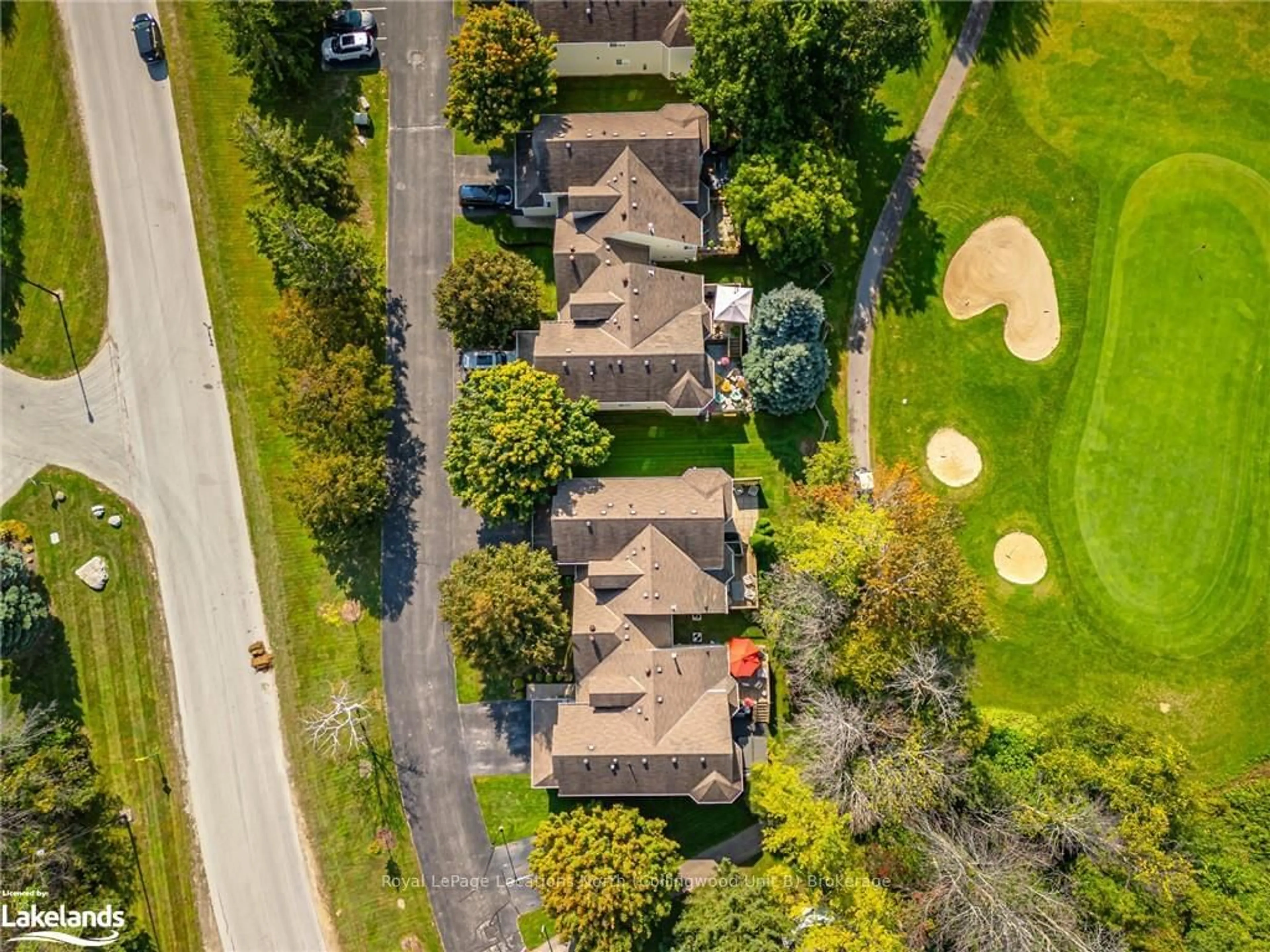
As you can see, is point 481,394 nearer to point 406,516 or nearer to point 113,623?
point 406,516

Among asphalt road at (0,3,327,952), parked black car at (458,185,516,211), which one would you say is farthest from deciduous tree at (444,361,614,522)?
asphalt road at (0,3,327,952)

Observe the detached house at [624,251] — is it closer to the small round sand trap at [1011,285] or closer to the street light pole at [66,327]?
the small round sand trap at [1011,285]

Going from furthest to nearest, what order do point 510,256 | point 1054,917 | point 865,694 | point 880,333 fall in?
point 880,333
point 510,256
point 865,694
point 1054,917

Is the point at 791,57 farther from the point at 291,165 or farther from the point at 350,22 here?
the point at 291,165

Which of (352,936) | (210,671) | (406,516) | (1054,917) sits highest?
(406,516)

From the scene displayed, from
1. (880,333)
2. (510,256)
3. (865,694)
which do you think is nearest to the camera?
(865,694)

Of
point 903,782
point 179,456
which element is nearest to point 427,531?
point 179,456

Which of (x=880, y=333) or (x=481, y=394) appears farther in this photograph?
(x=880, y=333)

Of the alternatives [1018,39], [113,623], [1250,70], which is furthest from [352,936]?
[1250,70]
